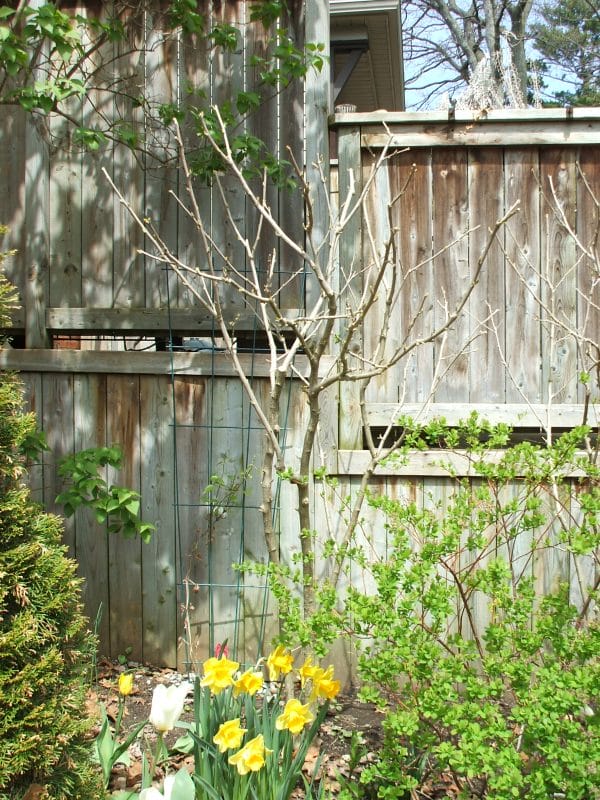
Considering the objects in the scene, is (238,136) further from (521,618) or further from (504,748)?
(504,748)

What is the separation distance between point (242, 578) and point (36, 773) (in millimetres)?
1825

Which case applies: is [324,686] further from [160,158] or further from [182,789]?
[160,158]

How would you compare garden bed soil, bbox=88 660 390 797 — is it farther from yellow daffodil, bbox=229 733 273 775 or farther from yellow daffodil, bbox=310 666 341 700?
yellow daffodil, bbox=229 733 273 775

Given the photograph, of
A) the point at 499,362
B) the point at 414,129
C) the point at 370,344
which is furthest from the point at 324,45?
the point at 499,362

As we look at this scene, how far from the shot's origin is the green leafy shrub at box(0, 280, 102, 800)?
2.39m

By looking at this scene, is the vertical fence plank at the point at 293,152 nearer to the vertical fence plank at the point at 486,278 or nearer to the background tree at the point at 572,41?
the vertical fence plank at the point at 486,278

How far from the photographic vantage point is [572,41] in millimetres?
19781

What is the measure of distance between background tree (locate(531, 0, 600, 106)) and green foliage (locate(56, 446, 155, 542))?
1875cm

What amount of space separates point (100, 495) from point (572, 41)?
19766 millimetres

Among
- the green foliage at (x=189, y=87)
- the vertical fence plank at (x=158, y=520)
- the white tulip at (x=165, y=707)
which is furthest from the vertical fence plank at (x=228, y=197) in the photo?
the white tulip at (x=165, y=707)

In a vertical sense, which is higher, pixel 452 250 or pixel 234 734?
pixel 452 250

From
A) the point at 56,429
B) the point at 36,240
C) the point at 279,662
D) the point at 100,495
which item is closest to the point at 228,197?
the point at 36,240

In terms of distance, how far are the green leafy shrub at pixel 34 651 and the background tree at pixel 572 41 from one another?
19.9 metres

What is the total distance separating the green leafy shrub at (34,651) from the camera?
2.39 metres
